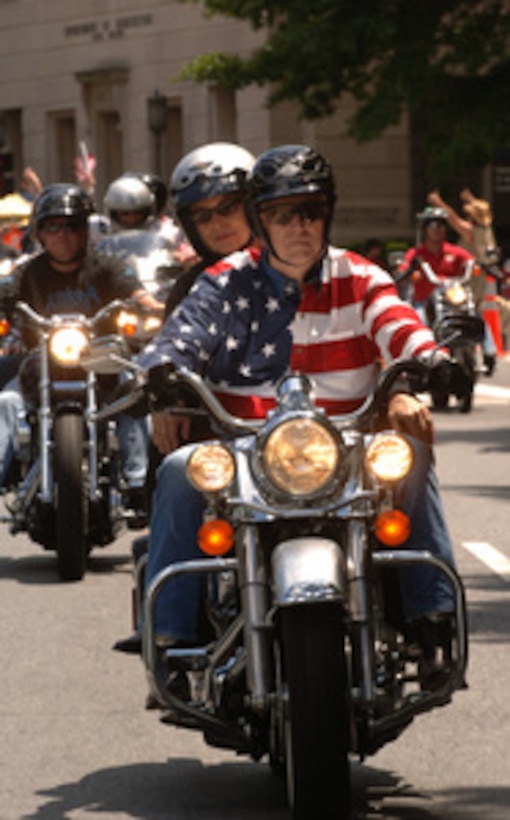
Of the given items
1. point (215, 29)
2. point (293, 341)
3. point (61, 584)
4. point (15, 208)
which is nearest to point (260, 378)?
point (293, 341)

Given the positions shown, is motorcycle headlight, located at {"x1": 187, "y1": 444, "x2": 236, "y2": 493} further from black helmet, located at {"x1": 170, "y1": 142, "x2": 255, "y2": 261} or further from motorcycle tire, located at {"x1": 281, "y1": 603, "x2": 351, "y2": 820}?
black helmet, located at {"x1": 170, "y1": 142, "x2": 255, "y2": 261}

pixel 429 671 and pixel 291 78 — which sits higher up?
pixel 291 78

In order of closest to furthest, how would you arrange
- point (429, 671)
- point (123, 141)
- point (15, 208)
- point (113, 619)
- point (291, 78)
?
point (429, 671)
point (113, 619)
point (291, 78)
point (15, 208)
point (123, 141)

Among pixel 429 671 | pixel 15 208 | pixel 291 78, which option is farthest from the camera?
pixel 15 208

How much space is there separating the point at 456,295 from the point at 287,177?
1818 cm

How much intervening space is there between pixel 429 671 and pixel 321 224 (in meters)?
1.16

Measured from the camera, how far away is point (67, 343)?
12.5 metres

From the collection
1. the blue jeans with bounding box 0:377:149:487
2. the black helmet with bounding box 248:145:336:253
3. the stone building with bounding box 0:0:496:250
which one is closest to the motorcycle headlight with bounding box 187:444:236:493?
the black helmet with bounding box 248:145:336:253

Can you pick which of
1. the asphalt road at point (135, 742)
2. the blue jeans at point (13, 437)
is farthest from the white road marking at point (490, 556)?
the blue jeans at point (13, 437)

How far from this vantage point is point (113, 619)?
10.9 metres

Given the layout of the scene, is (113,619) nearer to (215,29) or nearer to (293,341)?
(293,341)

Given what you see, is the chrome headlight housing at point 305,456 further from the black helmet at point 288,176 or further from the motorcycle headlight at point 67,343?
the motorcycle headlight at point 67,343

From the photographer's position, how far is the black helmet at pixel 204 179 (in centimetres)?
862

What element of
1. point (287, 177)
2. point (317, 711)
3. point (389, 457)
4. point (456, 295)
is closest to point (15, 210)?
point (456, 295)
